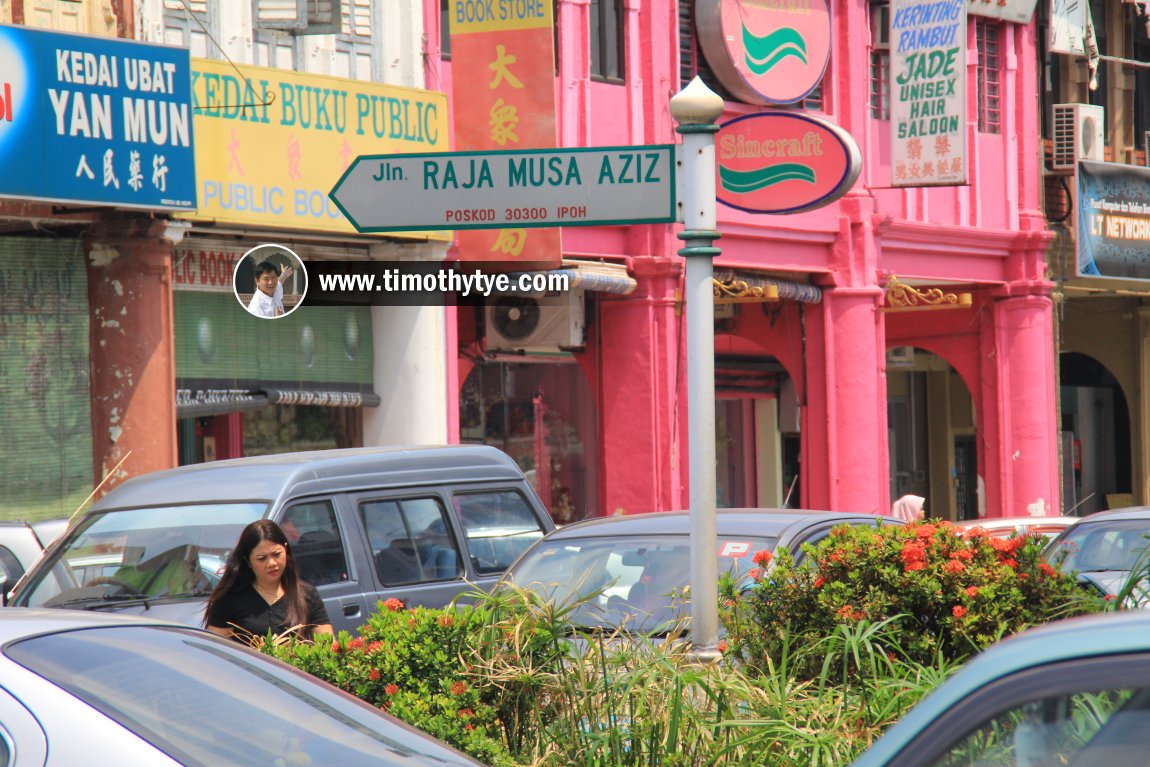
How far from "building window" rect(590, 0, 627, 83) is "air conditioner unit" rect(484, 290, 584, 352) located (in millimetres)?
2430

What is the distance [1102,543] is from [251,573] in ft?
21.2

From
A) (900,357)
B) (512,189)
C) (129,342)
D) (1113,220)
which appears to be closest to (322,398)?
(129,342)

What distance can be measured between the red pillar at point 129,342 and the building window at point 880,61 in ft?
33.8

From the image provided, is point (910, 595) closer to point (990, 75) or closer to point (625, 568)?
point (625, 568)

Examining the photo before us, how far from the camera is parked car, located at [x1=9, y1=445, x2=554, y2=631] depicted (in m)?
8.50

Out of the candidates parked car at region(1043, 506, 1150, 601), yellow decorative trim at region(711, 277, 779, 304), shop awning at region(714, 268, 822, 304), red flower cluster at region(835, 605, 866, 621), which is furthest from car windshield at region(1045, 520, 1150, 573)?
shop awning at region(714, 268, 822, 304)

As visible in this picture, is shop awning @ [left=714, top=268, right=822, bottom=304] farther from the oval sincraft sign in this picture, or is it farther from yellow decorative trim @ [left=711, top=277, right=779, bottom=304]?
the oval sincraft sign

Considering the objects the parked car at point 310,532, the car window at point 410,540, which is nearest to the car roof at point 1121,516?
the parked car at point 310,532

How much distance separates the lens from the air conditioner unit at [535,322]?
17859 mm

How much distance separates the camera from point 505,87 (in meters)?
16.0

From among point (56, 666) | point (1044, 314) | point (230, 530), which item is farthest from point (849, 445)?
point (56, 666)

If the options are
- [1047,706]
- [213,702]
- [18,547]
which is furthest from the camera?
[18,547]

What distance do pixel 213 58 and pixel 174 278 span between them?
77.2 inches

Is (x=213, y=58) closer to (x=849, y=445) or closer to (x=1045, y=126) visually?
(x=849, y=445)
